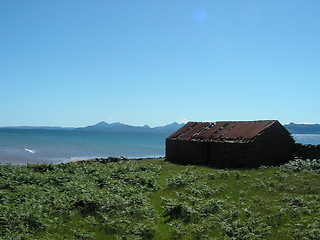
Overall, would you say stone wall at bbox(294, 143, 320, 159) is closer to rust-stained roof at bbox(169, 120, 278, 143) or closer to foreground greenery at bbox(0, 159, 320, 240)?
rust-stained roof at bbox(169, 120, 278, 143)

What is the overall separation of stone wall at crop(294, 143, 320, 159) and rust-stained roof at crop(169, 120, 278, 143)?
13.5 ft

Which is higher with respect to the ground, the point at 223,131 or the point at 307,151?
the point at 223,131

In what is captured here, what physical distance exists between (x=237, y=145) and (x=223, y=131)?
4.71 meters

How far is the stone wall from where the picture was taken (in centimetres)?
2889

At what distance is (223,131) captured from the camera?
110ft

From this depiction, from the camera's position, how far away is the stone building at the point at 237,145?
2852cm

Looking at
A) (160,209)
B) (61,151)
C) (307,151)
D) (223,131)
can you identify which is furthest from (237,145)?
(61,151)

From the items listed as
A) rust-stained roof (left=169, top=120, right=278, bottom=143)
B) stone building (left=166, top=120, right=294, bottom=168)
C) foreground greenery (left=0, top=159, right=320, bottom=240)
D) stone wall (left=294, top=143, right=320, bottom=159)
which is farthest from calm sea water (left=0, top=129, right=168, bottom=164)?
stone wall (left=294, top=143, right=320, bottom=159)

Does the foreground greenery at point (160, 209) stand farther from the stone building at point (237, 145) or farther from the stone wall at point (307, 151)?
the stone wall at point (307, 151)

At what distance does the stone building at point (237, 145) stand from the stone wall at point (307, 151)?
0.61 metres

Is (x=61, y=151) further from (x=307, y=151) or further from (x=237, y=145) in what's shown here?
(x=307, y=151)

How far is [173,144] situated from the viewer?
37594 millimetres

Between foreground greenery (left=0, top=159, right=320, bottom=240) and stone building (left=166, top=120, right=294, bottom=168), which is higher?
stone building (left=166, top=120, right=294, bottom=168)

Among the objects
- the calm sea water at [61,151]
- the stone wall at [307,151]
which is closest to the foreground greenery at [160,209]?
the stone wall at [307,151]
